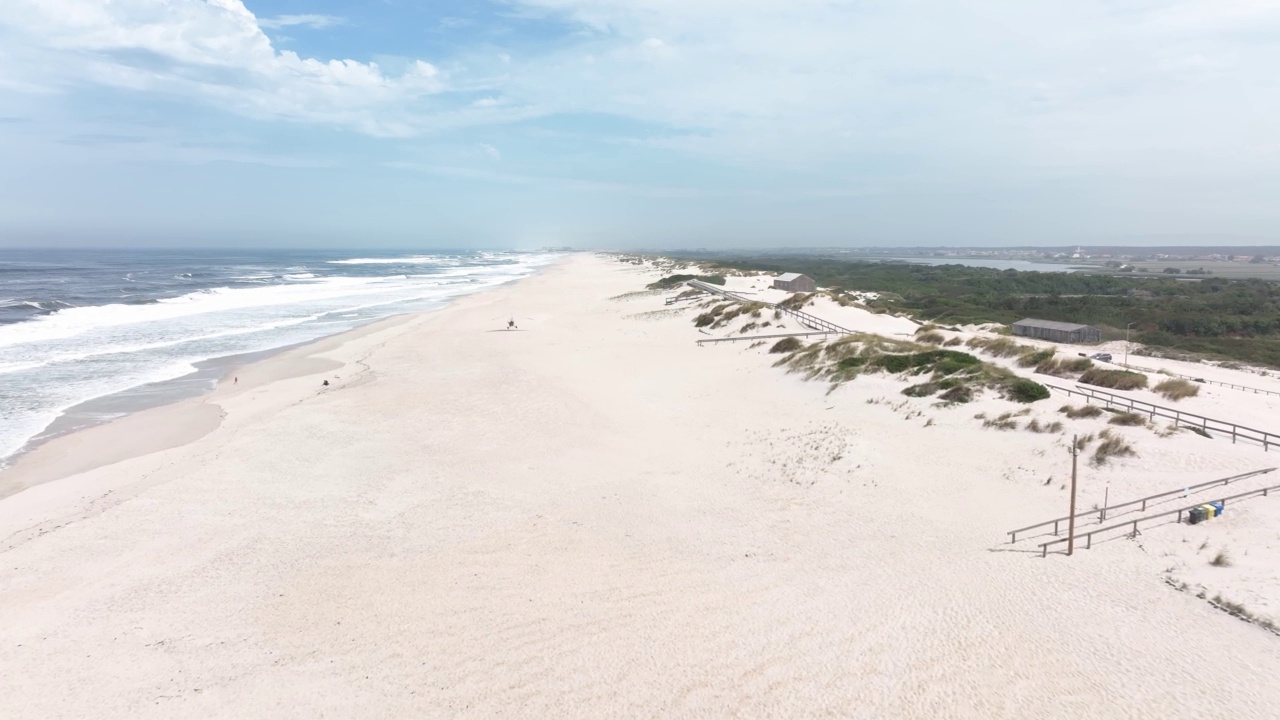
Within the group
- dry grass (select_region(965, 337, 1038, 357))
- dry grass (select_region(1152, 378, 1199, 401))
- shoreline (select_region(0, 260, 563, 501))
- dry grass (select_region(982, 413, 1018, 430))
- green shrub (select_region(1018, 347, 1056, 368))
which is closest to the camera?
dry grass (select_region(982, 413, 1018, 430))

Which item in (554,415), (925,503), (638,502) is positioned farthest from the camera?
(554,415)

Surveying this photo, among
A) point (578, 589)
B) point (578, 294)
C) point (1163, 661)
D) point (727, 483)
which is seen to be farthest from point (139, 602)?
point (578, 294)

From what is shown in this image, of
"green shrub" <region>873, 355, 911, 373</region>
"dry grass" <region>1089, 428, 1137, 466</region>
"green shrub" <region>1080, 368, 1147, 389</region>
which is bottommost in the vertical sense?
"dry grass" <region>1089, 428, 1137, 466</region>

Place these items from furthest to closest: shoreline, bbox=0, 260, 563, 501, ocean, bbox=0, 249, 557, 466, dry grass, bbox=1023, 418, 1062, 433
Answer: ocean, bbox=0, 249, 557, 466 → shoreline, bbox=0, 260, 563, 501 → dry grass, bbox=1023, 418, 1062, 433

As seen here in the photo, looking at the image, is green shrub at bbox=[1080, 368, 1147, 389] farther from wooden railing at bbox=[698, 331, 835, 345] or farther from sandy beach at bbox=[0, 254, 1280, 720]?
wooden railing at bbox=[698, 331, 835, 345]

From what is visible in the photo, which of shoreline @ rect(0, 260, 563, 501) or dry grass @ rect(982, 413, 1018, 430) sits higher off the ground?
dry grass @ rect(982, 413, 1018, 430)

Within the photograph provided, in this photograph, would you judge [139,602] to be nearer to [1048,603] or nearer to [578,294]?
[1048,603]

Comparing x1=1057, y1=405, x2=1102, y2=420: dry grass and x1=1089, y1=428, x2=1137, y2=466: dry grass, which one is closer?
x1=1089, y1=428, x2=1137, y2=466: dry grass

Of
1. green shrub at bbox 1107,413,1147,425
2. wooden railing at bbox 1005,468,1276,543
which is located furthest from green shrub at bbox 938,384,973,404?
wooden railing at bbox 1005,468,1276,543
